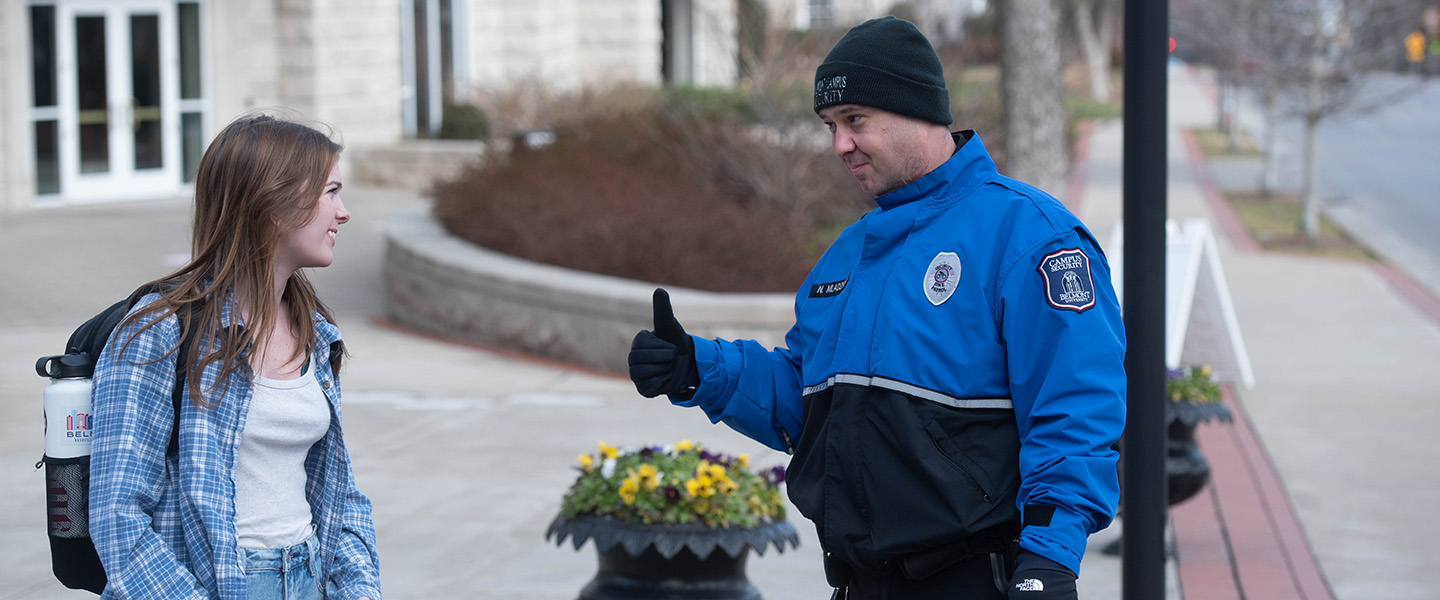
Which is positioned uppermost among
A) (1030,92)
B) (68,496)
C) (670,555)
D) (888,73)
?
(1030,92)

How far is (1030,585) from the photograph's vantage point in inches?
95.9

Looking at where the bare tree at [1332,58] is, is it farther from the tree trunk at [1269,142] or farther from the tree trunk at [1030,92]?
the tree trunk at [1030,92]

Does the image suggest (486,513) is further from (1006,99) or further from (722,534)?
(1006,99)

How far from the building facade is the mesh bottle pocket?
13523 mm

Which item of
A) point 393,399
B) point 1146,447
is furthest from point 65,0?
point 1146,447

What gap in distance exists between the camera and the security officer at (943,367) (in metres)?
2.48

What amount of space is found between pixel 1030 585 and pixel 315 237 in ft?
4.66

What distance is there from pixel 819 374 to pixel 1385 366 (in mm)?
8971

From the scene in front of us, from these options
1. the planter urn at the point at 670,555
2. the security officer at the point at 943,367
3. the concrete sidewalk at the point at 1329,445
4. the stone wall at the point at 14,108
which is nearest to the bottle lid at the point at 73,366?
the security officer at the point at 943,367

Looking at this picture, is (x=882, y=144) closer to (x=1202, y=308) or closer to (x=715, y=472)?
(x=715, y=472)

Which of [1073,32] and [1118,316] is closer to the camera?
[1118,316]

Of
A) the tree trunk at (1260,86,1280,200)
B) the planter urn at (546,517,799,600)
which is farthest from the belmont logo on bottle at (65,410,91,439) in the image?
the tree trunk at (1260,86,1280,200)

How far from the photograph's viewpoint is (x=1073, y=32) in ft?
165

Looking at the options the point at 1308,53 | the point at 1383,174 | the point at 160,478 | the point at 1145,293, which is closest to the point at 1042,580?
the point at 160,478
